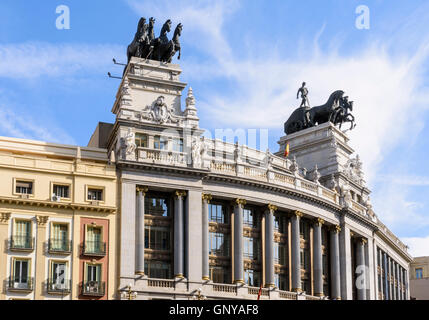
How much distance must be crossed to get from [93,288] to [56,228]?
682cm

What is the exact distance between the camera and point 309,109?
117 metres

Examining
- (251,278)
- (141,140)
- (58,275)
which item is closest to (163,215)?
(141,140)

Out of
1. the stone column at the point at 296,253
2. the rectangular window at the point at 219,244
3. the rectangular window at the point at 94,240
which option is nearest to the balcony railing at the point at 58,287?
the rectangular window at the point at 94,240

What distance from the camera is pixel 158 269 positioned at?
86.9 m

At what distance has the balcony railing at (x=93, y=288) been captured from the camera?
80.6 m

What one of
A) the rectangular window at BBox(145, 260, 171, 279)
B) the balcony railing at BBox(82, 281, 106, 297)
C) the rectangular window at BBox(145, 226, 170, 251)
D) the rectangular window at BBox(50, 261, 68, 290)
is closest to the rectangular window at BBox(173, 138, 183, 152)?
the rectangular window at BBox(145, 226, 170, 251)

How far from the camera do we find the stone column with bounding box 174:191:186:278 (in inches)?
3383

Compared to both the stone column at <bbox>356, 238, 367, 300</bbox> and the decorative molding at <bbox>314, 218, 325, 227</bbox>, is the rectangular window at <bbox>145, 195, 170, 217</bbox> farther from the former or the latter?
the stone column at <bbox>356, 238, 367, 300</bbox>

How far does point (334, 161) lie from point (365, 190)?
808 cm

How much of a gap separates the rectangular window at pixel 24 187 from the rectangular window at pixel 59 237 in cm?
414

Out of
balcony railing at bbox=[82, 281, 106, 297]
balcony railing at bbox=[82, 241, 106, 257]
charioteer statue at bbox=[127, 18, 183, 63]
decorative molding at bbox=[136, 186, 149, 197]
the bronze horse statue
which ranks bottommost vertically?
balcony railing at bbox=[82, 281, 106, 297]

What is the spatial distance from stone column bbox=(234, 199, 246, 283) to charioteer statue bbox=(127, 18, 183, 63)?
18238 mm

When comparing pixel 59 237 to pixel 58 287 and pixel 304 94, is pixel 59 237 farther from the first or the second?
pixel 304 94

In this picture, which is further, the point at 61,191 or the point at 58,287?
the point at 61,191
